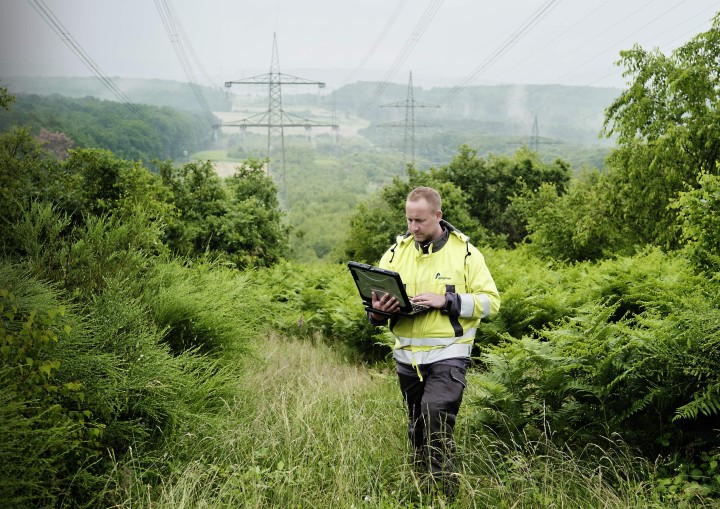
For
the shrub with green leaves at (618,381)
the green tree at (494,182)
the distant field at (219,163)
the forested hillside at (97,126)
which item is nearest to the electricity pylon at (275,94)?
the distant field at (219,163)

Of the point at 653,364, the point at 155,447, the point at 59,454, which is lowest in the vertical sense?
the point at 155,447

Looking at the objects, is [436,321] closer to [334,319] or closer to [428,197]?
[428,197]

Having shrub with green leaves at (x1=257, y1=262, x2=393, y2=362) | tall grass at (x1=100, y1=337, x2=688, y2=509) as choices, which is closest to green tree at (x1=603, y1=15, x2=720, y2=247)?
shrub with green leaves at (x1=257, y1=262, x2=393, y2=362)

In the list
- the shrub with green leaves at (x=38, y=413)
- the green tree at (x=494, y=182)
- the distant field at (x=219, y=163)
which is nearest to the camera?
the shrub with green leaves at (x=38, y=413)

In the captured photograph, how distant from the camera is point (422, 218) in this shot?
435 centimetres

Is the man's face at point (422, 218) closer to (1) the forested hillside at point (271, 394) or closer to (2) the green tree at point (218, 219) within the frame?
(1) the forested hillside at point (271, 394)

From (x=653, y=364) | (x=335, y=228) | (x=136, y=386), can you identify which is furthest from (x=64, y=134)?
(x=335, y=228)

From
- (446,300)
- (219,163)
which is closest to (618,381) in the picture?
(446,300)

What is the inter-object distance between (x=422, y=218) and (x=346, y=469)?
1.77 m

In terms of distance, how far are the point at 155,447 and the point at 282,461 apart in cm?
109

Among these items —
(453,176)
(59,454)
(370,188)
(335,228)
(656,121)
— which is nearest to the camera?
(59,454)

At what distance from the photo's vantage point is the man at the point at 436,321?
418 centimetres

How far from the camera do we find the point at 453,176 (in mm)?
42938

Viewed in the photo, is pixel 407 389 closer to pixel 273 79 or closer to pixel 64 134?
pixel 64 134
